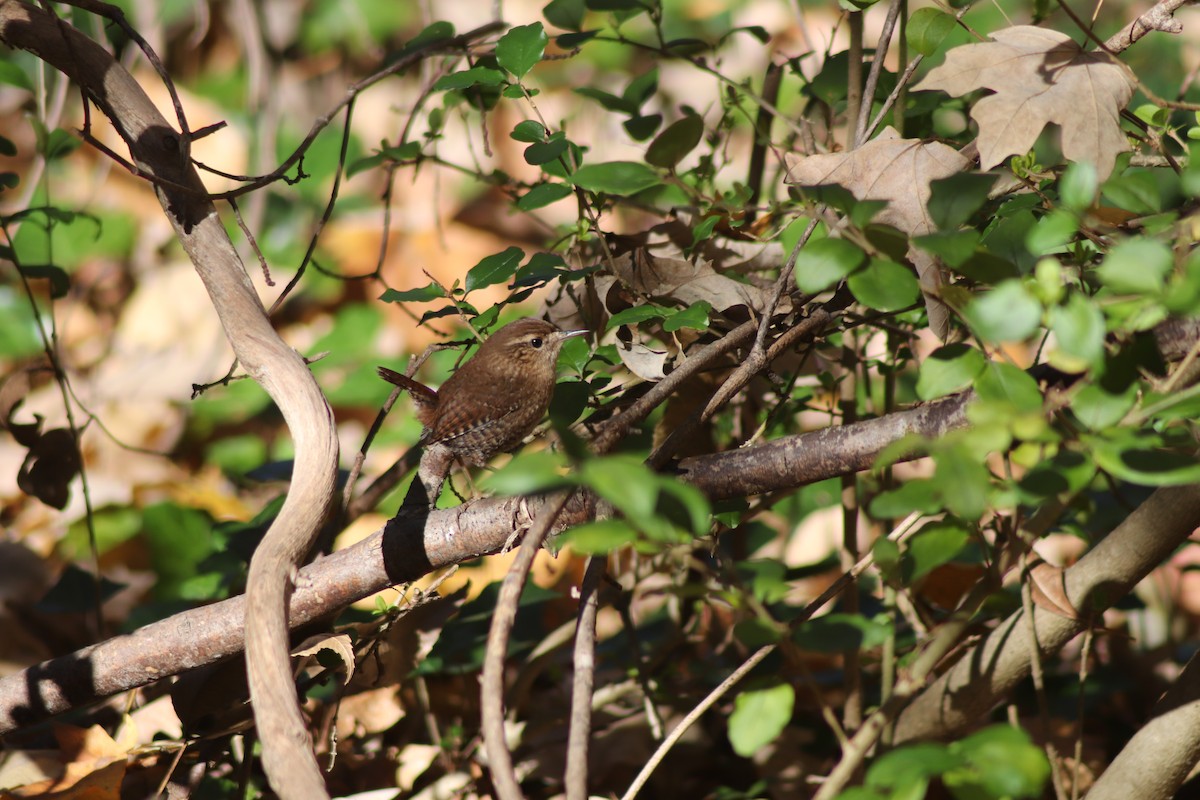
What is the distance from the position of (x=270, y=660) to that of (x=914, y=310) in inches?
48.2

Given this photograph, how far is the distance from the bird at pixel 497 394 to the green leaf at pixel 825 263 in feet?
5.74

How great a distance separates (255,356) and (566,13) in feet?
3.07

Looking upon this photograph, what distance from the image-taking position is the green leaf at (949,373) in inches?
45.8

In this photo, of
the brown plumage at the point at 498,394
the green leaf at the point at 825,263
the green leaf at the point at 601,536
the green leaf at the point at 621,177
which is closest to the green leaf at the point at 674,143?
the green leaf at the point at 621,177

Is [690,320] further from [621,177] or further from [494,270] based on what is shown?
[494,270]

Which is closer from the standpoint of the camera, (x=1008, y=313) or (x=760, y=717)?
(x=1008, y=313)

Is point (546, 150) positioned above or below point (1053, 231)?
above

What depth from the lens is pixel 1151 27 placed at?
1.58 metres

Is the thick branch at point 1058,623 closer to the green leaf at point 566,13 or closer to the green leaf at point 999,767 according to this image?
the green leaf at point 999,767

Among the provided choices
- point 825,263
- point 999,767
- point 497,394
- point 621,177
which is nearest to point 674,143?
point 621,177

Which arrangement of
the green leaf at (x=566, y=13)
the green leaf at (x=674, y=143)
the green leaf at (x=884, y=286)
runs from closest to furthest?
the green leaf at (x=884, y=286) → the green leaf at (x=674, y=143) → the green leaf at (x=566, y=13)

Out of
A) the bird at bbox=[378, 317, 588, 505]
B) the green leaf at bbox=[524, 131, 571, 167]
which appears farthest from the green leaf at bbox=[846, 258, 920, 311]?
the bird at bbox=[378, 317, 588, 505]

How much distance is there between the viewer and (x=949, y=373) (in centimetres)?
118

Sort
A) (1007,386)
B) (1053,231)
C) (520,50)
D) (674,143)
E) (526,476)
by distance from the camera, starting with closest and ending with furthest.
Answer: (526,476) → (1053,231) → (1007,386) → (674,143) → (520,50)
